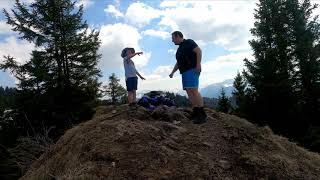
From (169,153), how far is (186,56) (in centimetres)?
267

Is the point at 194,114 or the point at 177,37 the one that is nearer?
the point at 177,37

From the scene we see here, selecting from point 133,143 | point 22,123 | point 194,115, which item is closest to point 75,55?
point 22,123

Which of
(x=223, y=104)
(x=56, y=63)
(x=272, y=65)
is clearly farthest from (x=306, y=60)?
(x=56, y=63)

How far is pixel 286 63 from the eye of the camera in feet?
90.3

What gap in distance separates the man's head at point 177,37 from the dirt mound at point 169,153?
1.66m

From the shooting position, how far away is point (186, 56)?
30.5 ft

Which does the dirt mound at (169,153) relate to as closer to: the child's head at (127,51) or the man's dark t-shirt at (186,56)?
the man's dark t-shirt at (186,56)

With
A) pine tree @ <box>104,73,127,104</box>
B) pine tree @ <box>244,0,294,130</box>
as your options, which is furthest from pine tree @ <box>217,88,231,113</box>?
pine tree @ <box>104,73,127,104</box>

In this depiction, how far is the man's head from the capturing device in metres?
9.41

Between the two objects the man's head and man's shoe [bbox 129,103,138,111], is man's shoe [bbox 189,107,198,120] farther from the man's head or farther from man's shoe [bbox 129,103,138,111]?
the man's head

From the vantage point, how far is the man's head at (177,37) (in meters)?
9.41

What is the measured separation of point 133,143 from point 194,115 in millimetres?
2475

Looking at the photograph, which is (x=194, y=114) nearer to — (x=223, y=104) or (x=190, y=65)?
(x=190, y=65)

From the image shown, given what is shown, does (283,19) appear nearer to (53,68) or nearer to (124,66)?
(53,68)
